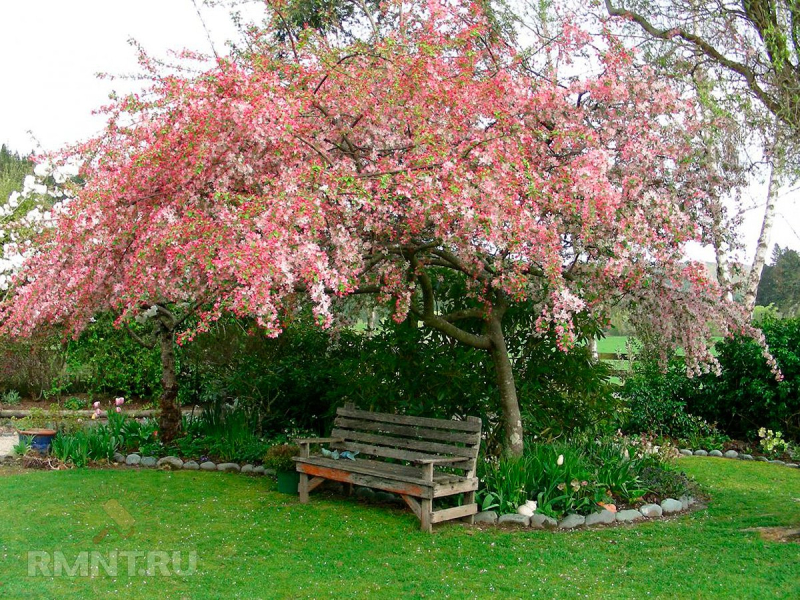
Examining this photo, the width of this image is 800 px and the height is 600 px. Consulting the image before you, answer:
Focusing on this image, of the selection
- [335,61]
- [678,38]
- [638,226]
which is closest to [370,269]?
[335,61]

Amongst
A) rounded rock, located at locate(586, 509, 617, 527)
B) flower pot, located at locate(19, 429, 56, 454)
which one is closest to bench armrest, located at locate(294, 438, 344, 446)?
rounded rock, located at locate(586, 509, 617, 527)

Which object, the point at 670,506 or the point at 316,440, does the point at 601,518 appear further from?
the point at 316,440

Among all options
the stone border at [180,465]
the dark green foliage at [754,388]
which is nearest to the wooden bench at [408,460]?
the stone border at [180,465]

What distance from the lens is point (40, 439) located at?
8.73 meters

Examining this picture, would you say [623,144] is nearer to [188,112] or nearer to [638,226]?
[638,226]

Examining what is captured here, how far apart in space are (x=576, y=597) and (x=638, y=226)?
2992 mm

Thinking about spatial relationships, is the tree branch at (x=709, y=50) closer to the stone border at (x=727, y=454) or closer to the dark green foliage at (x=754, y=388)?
the dark green foliage at (x=754, y=388)

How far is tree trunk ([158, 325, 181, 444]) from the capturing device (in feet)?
28.0

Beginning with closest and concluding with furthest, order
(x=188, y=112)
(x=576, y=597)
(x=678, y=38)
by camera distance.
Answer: (x=576, y=597) → (x=188, y=112) → (x=678, y=38)

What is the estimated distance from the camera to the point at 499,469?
21.2 ft

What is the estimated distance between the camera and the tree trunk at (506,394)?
6.96 meters

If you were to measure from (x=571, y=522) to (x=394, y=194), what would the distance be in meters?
3.10

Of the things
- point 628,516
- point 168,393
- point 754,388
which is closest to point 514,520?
point 628,516

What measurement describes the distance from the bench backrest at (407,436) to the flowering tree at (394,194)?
36.2 inches
